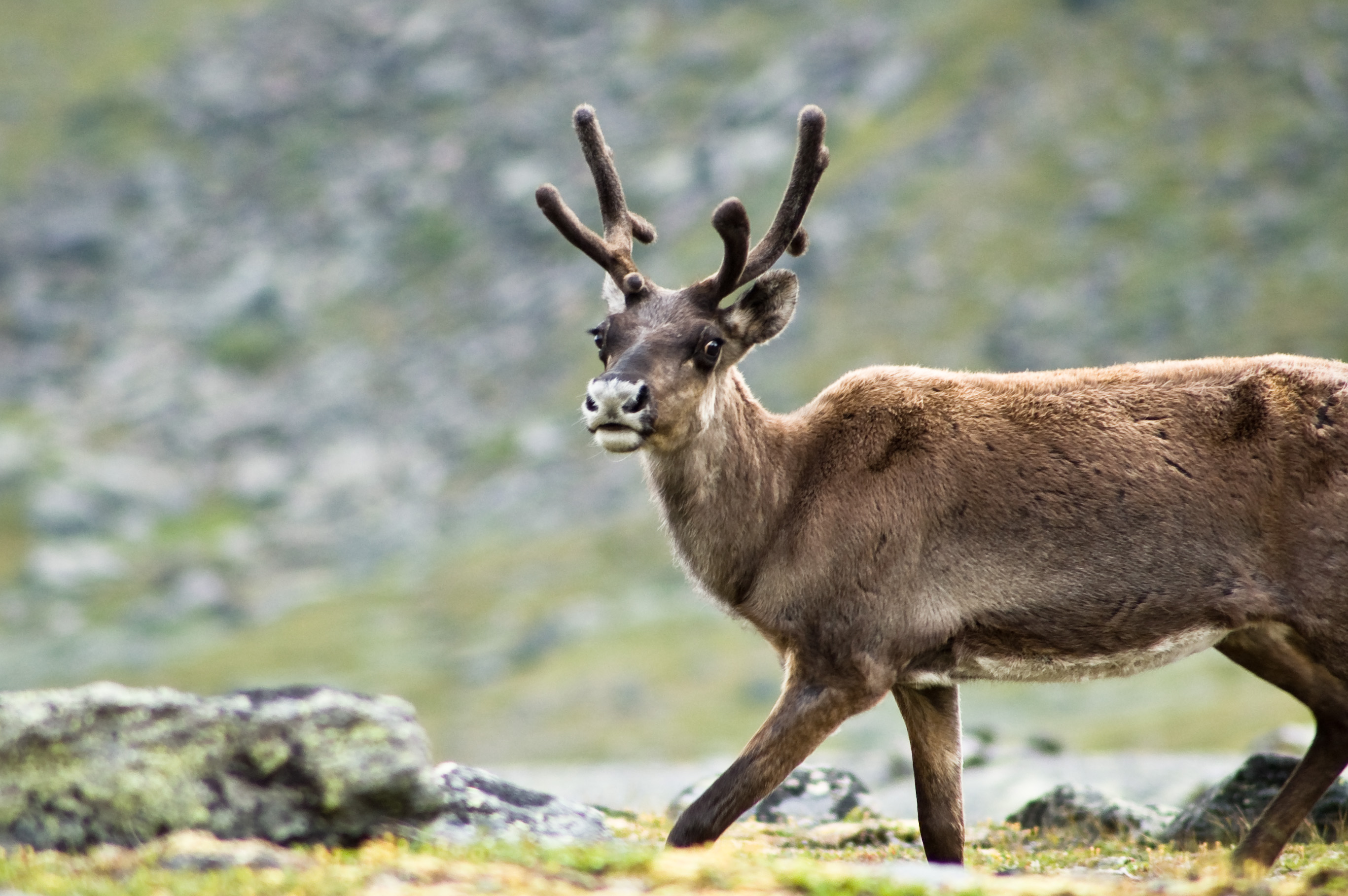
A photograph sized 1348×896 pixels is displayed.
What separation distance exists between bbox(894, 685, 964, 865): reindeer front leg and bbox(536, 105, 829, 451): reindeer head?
2708mm

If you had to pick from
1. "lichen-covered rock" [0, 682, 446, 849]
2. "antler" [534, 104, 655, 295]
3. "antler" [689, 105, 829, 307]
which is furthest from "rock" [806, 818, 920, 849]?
"antler" [534, 104, 655, 295]

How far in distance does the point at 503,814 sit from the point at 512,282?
271 ft

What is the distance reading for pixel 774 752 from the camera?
987 centimetres

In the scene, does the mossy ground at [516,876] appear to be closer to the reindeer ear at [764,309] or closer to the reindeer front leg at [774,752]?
the reindeer front leg at [774,752]

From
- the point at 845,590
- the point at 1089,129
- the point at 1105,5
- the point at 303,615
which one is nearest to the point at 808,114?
the point at 845,590

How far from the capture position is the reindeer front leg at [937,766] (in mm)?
11211

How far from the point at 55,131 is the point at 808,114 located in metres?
105

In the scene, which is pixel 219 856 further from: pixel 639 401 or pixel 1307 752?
pixel 1307 752

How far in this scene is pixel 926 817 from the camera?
36.9 feet

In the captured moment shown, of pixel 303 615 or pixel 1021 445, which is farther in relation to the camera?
pixel 303 615

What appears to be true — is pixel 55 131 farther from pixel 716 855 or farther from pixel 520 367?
pixel 716 855

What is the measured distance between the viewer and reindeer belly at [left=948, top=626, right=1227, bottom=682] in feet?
34.0

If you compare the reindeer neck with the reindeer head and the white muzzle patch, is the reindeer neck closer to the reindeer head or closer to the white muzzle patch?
the reindeer head

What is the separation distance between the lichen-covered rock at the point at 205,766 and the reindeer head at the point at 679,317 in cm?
267
